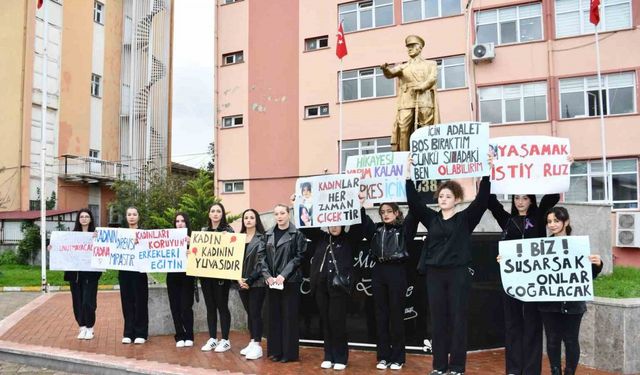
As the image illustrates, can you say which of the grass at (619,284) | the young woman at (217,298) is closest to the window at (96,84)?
the young woman at (217,298)

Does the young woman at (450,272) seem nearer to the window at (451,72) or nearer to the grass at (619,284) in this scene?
the grass at (619,284)

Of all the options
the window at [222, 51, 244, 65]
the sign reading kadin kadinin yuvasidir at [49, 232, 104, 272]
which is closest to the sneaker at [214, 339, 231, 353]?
the sign reading kadin kadinin yuvasidir at [49, 232, 104, 272]

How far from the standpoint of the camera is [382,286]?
6.63m

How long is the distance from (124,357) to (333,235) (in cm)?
326

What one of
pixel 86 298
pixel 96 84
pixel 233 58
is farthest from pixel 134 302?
pixel 96 84

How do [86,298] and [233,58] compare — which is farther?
[233,58]

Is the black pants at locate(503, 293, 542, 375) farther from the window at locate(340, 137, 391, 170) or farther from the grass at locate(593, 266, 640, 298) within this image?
the window at locate(340, 137, 391, 170)

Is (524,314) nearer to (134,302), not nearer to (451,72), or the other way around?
(134,302)

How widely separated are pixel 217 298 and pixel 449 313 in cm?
339

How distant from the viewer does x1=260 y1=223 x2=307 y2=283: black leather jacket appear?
7.04 meters

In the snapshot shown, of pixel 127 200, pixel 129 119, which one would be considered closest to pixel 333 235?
pixel 127 200

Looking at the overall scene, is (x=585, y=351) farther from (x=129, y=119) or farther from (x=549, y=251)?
(x=129, y=119)

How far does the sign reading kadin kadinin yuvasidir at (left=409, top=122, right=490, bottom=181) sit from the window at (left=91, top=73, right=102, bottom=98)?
3106cm

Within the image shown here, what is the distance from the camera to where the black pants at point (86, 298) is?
8.60 meters
